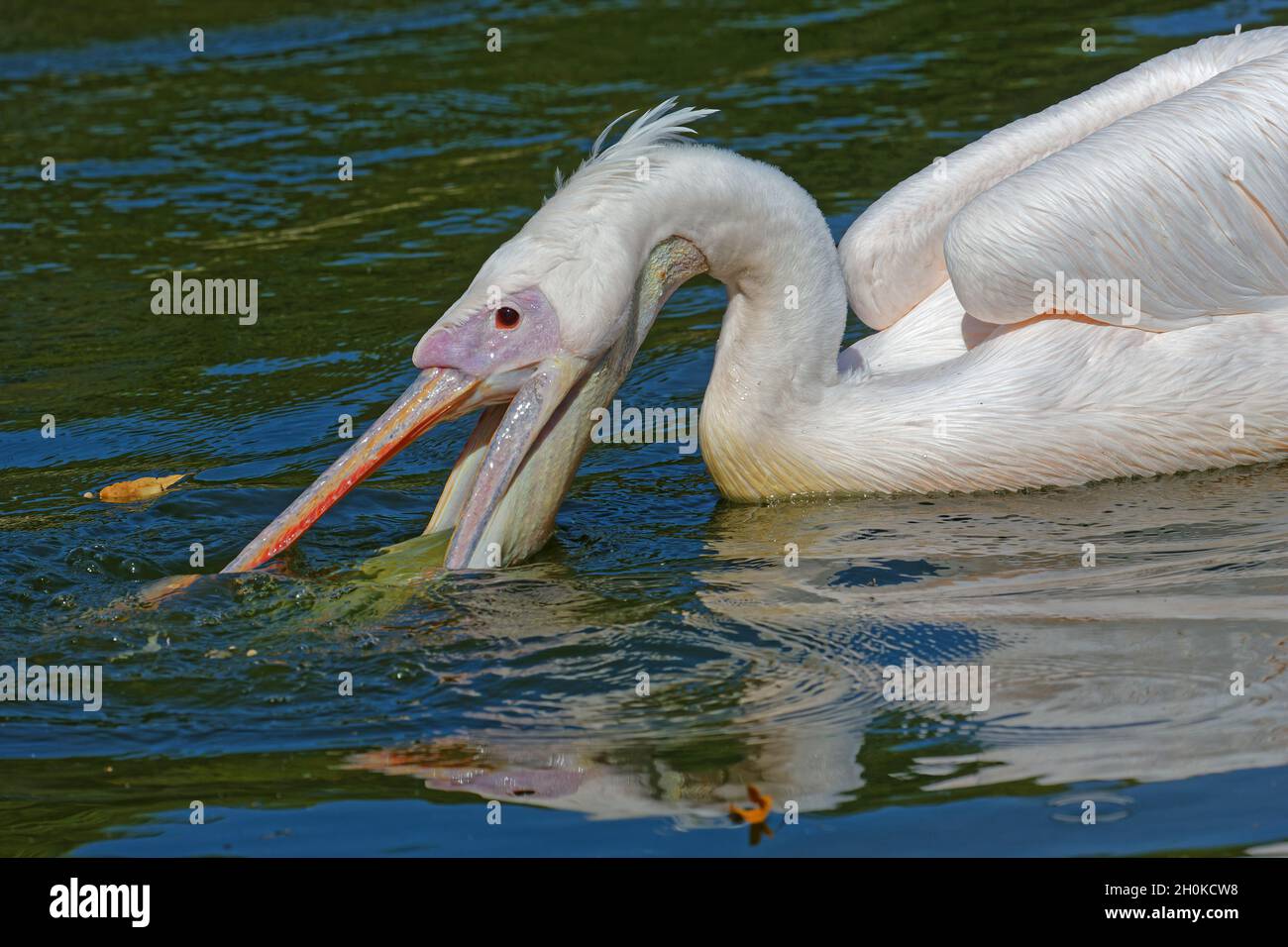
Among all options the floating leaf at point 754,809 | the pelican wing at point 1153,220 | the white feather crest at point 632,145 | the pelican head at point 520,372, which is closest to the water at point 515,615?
the floating leaf at point 754,809

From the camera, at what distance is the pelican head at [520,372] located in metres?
4.13

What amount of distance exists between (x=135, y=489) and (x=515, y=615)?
1.55 meters

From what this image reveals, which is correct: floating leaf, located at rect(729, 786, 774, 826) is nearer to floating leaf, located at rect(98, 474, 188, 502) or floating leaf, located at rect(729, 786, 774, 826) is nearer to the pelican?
the pelican

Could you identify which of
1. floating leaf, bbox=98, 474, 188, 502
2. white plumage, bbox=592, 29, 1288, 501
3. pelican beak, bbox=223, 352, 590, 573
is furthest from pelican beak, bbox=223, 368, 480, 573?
floating leaf, bbox=98, 474, 188, 502

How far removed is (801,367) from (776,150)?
3277 millimetres

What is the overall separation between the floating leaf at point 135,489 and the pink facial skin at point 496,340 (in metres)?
1.20

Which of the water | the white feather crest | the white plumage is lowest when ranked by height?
the water

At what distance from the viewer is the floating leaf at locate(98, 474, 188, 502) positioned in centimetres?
497

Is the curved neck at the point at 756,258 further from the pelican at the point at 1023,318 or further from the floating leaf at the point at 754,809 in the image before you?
the floating leaf at the point at 754,809

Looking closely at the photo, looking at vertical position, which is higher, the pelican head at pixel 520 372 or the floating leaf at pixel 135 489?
the pelican head at pixel 520 372

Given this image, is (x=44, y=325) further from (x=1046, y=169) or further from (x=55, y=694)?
(x=1046, y=169)

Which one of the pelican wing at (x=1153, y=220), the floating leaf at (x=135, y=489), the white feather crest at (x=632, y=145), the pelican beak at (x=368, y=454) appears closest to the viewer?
the pelican beak at (x=368, y=454)

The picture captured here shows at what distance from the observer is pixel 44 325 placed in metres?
6.59

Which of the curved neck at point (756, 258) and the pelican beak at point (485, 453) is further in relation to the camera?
the curved neck at point (756, 258)
